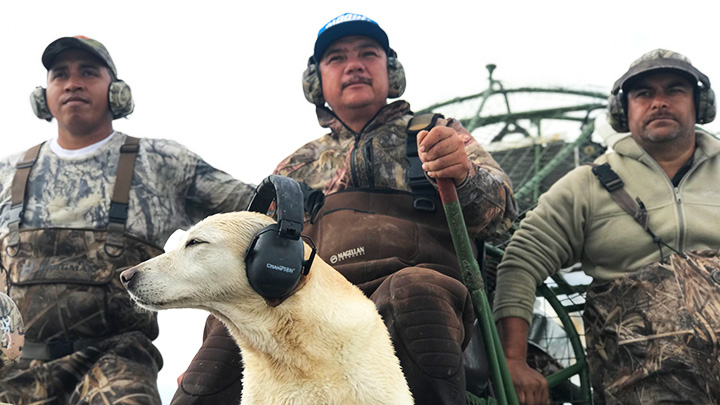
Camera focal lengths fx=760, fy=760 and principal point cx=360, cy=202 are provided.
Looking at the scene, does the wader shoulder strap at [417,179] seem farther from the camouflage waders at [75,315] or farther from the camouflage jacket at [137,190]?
the camouflage waders at [75,315]

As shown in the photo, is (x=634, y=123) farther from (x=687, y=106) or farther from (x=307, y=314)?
(x=307, y=314)

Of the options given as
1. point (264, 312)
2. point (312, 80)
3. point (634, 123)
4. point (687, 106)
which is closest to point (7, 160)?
point (312, 80)

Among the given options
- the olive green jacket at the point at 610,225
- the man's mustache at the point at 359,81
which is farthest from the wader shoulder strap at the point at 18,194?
the olive green jacket at the point at 610,225

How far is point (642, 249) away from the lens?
4133 millimetres

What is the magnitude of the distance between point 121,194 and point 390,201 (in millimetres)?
1744

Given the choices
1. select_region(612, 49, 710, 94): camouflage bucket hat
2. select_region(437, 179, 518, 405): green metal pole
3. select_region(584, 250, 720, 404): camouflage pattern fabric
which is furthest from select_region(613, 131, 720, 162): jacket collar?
select_region(437, 179, 518, 405): green metal pole

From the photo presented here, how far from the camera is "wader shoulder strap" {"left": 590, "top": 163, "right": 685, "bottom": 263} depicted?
4.11 m

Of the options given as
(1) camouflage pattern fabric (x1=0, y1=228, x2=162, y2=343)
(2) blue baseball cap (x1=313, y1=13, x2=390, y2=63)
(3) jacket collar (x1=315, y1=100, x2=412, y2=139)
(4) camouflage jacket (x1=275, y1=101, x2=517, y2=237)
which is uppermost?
(2) blue baseball cap (x1=313, y1=13, x2=390, y2=63)

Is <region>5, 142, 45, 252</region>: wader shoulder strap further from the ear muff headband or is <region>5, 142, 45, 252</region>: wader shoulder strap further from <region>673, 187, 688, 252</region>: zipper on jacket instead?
<region>673, 187, 688, 252</region>: zipper on jacket

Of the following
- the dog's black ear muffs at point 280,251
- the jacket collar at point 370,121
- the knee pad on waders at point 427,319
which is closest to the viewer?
the dog's black ear muffs at point 280,251

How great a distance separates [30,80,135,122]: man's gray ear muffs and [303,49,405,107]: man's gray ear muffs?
1.15 metres

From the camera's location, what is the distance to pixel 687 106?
4.36 meters

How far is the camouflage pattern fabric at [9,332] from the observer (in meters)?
3.14

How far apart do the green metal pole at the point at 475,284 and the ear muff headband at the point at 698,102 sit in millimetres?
2017
